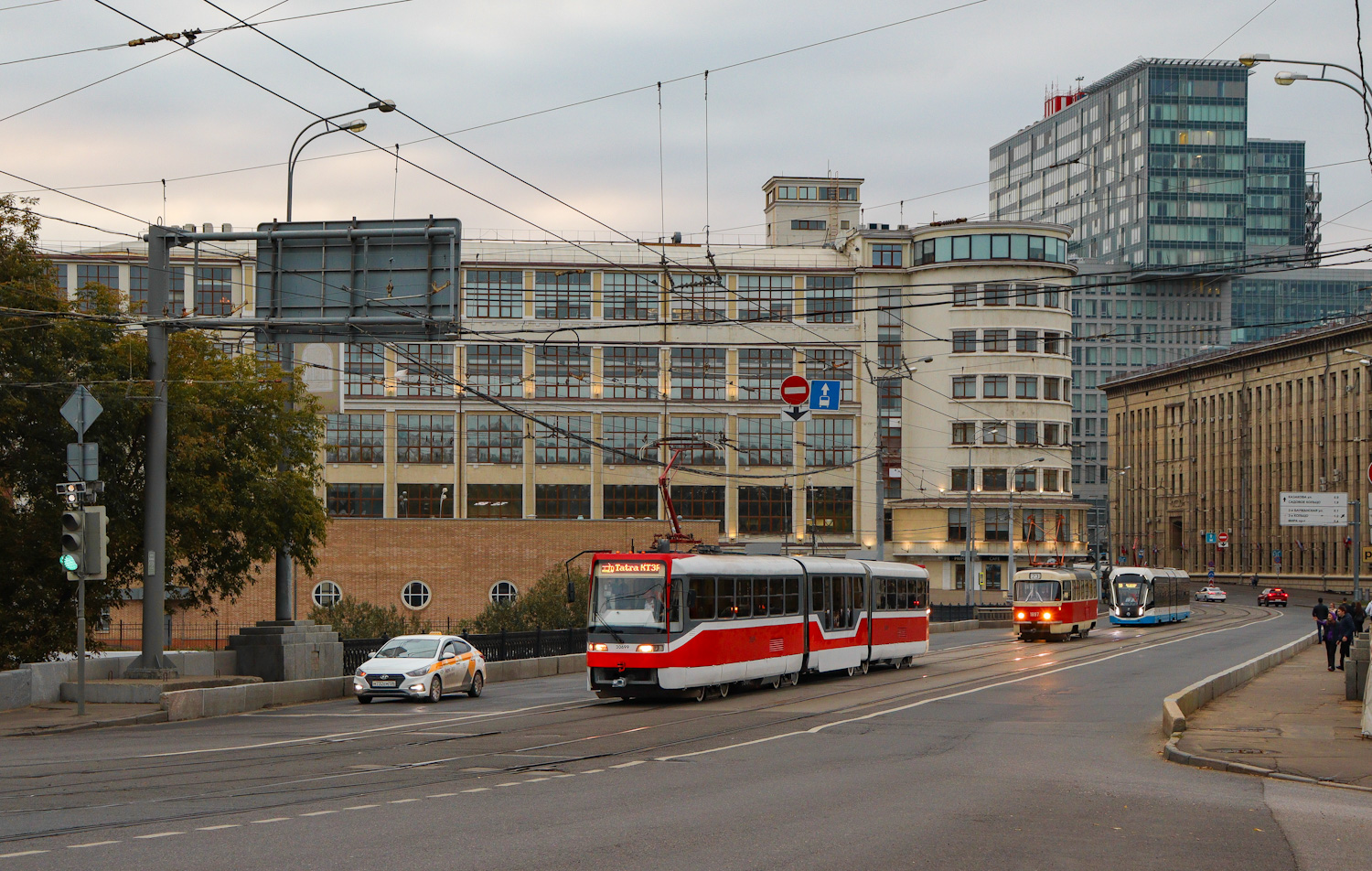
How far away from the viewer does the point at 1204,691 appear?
84.7ft

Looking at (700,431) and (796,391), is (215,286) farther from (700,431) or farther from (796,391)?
(796,391)

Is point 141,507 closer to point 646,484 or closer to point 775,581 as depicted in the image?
point 775,581

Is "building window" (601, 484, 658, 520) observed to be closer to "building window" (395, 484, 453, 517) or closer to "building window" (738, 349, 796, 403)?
"building window" (738, 349, 796, 403)

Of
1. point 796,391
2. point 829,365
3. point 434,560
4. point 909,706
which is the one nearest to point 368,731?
point 909,706

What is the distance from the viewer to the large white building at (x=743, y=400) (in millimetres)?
86188

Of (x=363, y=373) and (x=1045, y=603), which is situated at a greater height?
(x=363, y=373)

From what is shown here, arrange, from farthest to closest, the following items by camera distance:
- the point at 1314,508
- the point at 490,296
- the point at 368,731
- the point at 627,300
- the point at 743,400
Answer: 1. the point at 743,400
2. the point at 490,296
3. the point at 627,300
4. the point at 1314,508
5. the point at 368,731

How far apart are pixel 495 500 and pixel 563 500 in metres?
4.11

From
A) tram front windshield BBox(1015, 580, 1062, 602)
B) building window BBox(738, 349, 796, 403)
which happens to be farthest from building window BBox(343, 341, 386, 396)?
tram front windshield BBox(1015, 580, 1062, 602)

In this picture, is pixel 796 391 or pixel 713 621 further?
pixel 796 391

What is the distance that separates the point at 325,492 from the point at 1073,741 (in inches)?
2750

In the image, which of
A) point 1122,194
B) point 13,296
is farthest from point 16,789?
point 1122,194

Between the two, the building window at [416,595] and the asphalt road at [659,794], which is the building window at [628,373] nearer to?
the building window at [416,595]

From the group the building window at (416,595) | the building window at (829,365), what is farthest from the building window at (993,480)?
the building window at (416,595)
